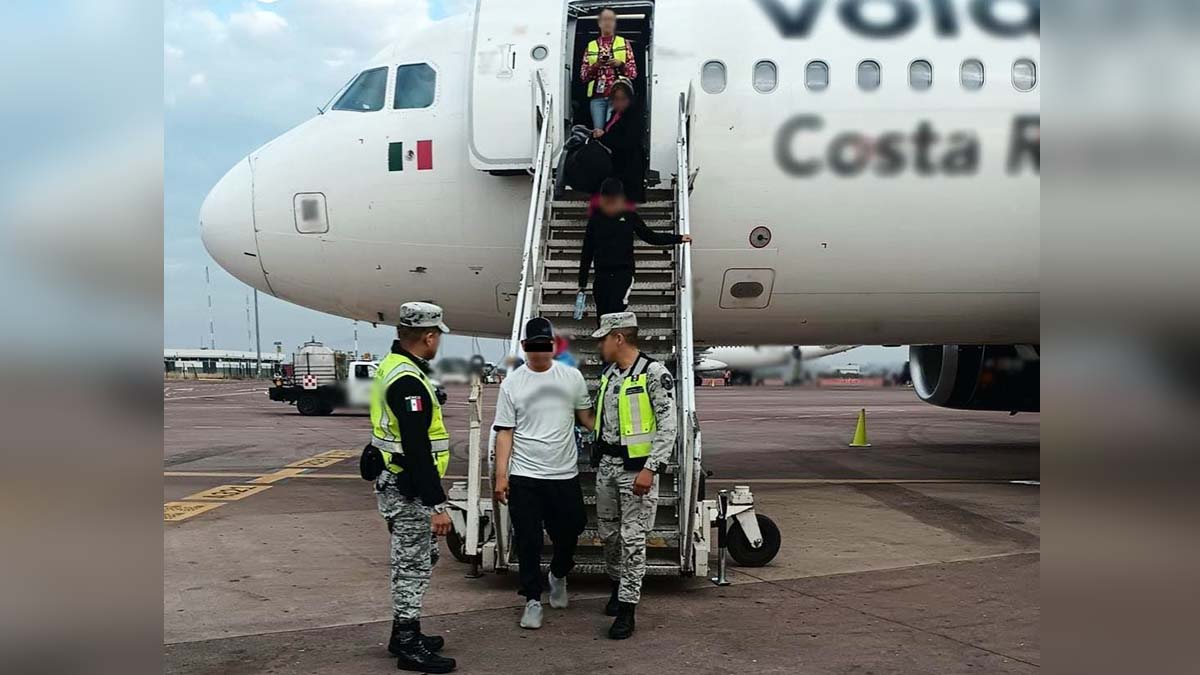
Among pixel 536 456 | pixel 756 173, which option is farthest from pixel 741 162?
pixel 536 456

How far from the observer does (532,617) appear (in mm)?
5066

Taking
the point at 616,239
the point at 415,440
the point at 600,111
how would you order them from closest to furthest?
the point at 415,440
the point at 616,239
the point at 600,111

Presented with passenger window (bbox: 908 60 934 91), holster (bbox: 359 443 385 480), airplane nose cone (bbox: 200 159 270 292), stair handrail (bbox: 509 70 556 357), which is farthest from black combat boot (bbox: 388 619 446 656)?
passenger window (bbox: 908 60 934 91)

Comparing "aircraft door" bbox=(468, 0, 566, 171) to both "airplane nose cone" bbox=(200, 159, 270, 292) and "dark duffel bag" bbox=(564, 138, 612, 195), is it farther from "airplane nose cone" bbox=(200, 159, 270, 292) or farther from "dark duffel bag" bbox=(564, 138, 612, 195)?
"airplane nose cone" bbox=(200, 159, 270, 292)

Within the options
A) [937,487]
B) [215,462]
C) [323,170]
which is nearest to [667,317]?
[323,170]

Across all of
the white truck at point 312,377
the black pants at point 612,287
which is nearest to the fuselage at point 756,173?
the black pants at point 612,287

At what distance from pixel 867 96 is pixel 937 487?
4.86 m

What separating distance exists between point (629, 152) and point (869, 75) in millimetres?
2403

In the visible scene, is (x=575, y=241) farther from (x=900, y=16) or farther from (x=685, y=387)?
(x=900, y=16)

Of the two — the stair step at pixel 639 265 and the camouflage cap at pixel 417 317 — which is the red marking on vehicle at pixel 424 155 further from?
the camouflage cap at pixel 417 317

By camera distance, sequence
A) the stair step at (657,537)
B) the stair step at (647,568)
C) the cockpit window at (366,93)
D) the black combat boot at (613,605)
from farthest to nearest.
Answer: the cockpit window at (366,93), the stair step at (657,537), the stair step at (647,568), the black combat boot at (613,605)

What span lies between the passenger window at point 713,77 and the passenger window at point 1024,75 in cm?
270

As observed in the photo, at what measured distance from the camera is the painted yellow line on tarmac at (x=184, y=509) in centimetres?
857
